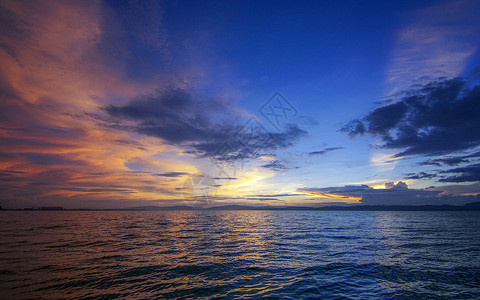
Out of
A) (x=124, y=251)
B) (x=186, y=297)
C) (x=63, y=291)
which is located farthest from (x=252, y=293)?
(x=124, y=251)

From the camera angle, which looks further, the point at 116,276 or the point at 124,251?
the point at 124,251

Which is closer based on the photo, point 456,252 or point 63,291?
point 63,291

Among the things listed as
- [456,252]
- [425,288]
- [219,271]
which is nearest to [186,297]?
[219,271]

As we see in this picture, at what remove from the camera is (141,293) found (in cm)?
1412

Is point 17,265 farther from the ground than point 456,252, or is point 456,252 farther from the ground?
point 17,265

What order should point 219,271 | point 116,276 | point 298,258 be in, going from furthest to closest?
point 298,258, point 219,271, point 116,276

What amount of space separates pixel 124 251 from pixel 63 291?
45.1 ft

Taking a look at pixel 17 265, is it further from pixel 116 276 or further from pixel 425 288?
pixel 425 288

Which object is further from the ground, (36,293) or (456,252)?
(36,293)

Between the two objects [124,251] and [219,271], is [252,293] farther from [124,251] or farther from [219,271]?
[124,251]

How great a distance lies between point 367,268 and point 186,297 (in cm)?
1592

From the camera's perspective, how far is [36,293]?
1415 centimetres

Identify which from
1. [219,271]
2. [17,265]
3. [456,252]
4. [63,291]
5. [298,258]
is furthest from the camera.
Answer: [456,252]

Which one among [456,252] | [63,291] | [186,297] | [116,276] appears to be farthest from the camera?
[456,252]
